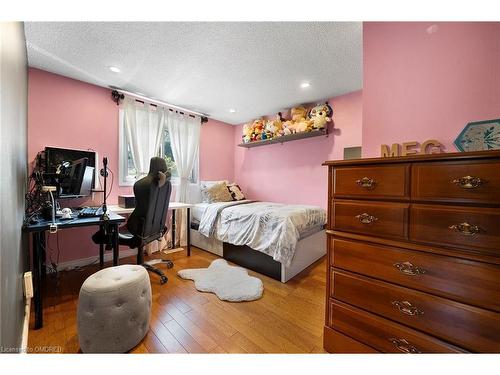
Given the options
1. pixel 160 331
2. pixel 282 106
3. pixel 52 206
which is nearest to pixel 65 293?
pixel 52 206

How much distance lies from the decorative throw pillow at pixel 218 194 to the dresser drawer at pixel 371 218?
2.45 metres

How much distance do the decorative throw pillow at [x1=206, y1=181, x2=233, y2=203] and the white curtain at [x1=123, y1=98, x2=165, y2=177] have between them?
3.47 ft

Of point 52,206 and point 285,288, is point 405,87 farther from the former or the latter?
point 52,206

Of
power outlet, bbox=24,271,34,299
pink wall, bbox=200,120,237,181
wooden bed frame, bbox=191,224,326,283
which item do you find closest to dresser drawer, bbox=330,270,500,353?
wooden bed frame, bbox=191,224,326,283

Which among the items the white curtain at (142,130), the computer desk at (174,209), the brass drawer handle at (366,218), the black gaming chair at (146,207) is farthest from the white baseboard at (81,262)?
the brass drawer handle at (366,218)

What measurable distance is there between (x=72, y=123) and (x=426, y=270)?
363cm

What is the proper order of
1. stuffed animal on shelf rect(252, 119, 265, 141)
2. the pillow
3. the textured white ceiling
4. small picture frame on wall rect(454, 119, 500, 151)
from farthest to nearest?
stuffed animal on shelf rect(252, 119, 265, 141), the pillow, the textured white ceiling, small picture frame on wall rect(454, 119, 500, 151)

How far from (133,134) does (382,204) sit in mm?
3204

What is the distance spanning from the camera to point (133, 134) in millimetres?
2906

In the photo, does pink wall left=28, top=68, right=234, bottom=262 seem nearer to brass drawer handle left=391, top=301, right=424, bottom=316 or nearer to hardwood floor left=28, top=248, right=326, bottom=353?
hardwood floor left=28, top=248, right=326, bottom=353

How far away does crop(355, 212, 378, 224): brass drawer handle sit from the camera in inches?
40.1

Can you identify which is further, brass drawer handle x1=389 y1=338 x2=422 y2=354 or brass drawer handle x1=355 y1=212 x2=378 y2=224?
brass drawer handle x1=355 y1=212 x2=378 y2=224

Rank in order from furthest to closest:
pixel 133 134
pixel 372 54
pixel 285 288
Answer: pixel 133 134
pixel 285 288
pixel 372 54

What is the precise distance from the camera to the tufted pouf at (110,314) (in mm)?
1146
